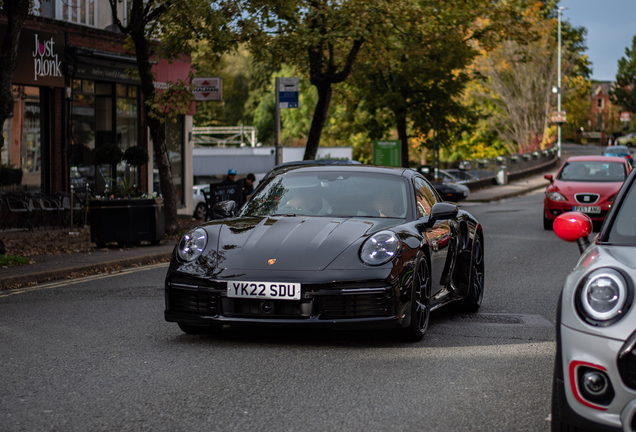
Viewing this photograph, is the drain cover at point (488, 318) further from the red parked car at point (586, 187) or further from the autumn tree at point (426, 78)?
the autumn tree at point (426, 78)

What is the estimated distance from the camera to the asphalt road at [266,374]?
14.4ft

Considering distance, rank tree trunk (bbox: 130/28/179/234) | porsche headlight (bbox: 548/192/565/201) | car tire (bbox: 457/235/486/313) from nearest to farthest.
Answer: car tire (bbox: 457/235/486/313) < tree trunk (bbox: 130/28/179/234) < porsche headlight (bbox: 548/192/565/201)

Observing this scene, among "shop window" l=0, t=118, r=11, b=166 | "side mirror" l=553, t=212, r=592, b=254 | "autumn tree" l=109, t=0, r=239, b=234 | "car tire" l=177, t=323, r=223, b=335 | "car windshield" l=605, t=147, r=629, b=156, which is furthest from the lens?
"car windshield" l=605, t=147, r=629, b=156

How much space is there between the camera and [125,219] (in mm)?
15078

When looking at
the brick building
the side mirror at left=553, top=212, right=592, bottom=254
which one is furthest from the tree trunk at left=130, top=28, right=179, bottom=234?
the side mirror at left=553, top=212, right=592, bottom=254

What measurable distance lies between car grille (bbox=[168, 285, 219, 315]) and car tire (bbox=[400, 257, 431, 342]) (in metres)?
1.43

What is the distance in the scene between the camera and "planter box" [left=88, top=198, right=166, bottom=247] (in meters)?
14.9

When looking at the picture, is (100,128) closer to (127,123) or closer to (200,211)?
(127,123)

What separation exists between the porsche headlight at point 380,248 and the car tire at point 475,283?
190 centimetres

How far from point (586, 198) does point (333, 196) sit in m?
12.4

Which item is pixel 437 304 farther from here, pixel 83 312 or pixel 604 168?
pixel 604 168

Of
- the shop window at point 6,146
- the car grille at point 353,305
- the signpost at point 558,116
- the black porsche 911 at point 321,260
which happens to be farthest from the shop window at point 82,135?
the signpost at point 558,116

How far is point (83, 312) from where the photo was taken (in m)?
8.11

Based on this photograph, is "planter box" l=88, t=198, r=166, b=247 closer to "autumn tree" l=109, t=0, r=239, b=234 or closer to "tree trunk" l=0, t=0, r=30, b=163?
"autumn tree" l=109, t=0, r=239, b=234
